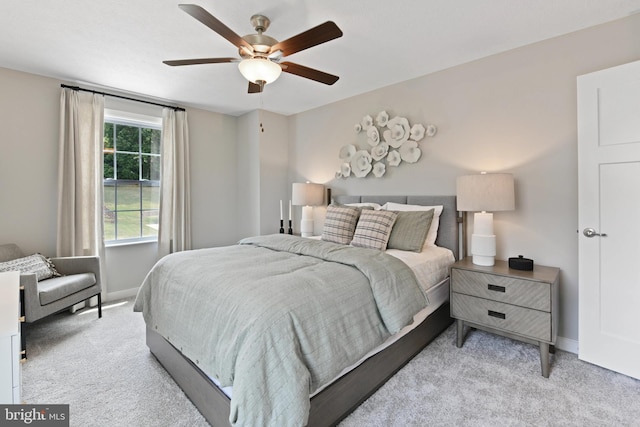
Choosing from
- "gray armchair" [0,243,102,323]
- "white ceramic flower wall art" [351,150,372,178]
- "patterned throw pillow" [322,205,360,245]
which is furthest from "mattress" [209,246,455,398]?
"gray armchair" [0,243,102,323]

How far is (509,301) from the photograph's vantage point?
221cm

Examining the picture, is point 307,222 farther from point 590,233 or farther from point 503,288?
point 590,233

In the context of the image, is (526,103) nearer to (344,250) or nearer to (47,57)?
(344,250)

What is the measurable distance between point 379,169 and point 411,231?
3.55ft

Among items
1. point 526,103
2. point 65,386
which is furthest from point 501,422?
point 65,386

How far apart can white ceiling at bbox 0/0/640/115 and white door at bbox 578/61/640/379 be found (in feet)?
1.96

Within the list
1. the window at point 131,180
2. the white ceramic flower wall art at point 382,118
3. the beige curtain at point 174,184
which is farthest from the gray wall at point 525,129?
the window at point 131,180

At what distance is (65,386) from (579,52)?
14.6ft

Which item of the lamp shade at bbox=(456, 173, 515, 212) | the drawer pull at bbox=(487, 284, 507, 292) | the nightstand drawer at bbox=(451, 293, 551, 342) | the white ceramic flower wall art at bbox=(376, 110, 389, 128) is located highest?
the white ceramic flower wall art at bbox=(376, 110, 389, 128)

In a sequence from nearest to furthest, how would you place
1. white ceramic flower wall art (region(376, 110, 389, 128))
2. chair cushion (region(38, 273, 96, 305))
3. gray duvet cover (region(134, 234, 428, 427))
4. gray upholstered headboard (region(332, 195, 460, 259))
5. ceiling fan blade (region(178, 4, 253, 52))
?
gray duvet cover (region(134, 234, 428, 427)) < ceiling fan blade (region(178, 4, 253, 52)) < chair cushion (region(38, 273, 96, 305)) < gray upholstered headboard (region(332, 195, 460, 259)) < white ceramic flower wall art (region(376, 110, 389, 128))

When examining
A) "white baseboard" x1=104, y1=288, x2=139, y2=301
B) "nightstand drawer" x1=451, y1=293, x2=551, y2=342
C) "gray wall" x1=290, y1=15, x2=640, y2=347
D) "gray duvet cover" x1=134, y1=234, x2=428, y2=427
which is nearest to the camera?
"gray duvet cover" x1=134, y1=234, x2=428, y2=427

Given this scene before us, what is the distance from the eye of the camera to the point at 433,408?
178 centimetres

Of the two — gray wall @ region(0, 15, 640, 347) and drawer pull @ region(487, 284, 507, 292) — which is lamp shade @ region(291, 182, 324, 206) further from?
drawer pull @ region(487, 284, 507, 292)

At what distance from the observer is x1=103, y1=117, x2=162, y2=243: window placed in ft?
12.5
